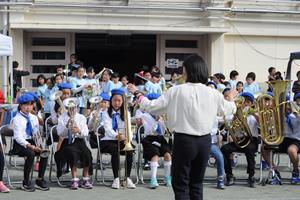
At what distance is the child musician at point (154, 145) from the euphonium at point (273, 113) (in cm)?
159

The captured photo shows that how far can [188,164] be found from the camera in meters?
6.74

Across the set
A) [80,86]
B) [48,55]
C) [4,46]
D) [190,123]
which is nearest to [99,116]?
[4,46]

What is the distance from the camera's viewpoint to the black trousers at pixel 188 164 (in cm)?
671

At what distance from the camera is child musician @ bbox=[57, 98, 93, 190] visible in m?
9.62

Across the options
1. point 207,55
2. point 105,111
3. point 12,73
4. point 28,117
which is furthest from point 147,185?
point 207,55

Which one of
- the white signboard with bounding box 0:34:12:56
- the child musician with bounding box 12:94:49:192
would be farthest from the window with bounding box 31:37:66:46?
the child musician with bounding box 12:94:49:192

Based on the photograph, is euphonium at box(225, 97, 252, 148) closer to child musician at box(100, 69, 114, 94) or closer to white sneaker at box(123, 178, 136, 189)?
white sneaker at box(123, 178, 136, 189)

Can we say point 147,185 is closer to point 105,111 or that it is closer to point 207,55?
point 105,111

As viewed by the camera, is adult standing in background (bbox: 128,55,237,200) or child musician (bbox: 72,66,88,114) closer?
adult standing in background (bbox: 128,55,237,200)

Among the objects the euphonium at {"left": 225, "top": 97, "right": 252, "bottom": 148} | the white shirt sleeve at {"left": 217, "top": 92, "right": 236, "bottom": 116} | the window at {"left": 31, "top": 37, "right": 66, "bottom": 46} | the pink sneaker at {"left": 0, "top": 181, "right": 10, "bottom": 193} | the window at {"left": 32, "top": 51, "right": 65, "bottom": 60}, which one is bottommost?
the pink sneaker at {"left": 0, "top": 181, "right": 10, "bottom": 193}

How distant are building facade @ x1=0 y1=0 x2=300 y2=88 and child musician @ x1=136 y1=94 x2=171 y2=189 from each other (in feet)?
31.0

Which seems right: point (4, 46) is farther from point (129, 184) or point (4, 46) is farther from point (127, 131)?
point (129, 184)

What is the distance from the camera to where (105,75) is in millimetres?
14805

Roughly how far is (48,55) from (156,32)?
3.48 metres
